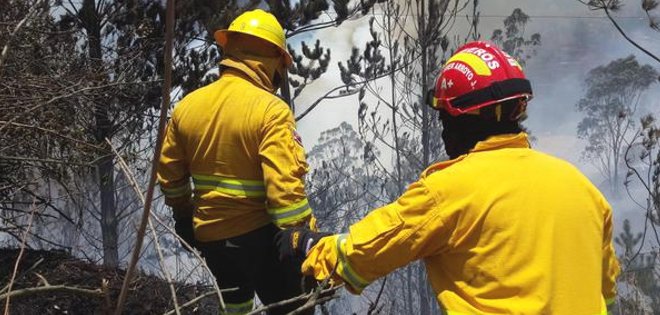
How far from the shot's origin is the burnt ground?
3.70m

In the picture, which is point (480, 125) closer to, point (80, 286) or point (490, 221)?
point (490, 221)

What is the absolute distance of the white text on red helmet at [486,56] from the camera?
5.09ft

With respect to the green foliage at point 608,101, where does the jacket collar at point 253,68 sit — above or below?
above

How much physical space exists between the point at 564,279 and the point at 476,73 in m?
0.49

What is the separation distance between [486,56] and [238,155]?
3.94 feet

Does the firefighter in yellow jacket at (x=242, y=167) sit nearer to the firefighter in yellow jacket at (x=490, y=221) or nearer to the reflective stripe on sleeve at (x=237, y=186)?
the reflective stripe on sleeve at (x=237, y=186)

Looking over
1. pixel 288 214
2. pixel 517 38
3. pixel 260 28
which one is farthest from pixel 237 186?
pixel 517 38

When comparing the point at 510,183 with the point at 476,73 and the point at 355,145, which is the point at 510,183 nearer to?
the point at 476,73

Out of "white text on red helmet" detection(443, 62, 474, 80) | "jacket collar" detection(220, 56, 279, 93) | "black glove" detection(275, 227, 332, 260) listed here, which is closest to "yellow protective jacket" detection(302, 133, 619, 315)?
"white text on red helmet" detection(443, 62, 474, 80)

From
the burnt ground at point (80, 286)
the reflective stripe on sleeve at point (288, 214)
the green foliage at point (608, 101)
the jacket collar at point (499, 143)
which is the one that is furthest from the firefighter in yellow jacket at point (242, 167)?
the green foliage at point (608, 101)

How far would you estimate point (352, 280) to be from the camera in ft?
5.19

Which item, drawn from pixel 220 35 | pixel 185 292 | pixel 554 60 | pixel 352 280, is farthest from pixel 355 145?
pixel 352 280

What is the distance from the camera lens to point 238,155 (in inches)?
99.0

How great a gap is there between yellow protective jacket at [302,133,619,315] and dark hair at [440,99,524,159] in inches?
1.0
